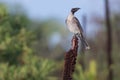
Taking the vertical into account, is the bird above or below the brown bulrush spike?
above

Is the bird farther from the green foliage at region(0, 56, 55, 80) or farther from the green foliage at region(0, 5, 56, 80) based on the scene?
the green foliage at region(0, 56, 55, 80)

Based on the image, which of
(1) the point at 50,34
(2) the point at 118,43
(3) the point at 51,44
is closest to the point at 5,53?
(2) the point at 118,43

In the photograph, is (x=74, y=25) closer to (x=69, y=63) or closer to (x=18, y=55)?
(x=69, y=63)

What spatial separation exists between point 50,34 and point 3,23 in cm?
3481

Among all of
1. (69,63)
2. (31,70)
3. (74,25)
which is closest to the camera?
(69,63)

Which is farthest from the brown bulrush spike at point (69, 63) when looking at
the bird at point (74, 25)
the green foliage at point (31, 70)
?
the green foliage at point (31, 70)

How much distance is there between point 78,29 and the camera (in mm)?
6492

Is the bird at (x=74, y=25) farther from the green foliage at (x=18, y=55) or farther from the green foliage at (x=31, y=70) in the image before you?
the green foliage at (x=31, y=70)

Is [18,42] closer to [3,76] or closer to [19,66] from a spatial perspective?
[19,66]

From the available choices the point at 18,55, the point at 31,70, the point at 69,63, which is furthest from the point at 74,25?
the point at 18,55

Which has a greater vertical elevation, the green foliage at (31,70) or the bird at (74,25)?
the bird at (74,25)

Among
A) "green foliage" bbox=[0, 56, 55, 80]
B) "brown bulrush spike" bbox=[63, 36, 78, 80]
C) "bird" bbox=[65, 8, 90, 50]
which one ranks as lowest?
"green foliage" bbox=[0, 56, 55, 80]

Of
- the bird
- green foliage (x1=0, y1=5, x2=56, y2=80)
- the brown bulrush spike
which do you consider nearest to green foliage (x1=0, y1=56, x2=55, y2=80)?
green foliage (x1=0, y1=5, x2=56, y2=80)

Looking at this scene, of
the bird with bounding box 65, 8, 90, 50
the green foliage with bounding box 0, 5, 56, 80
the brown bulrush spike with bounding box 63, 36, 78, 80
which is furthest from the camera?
the green foliage with bounding box 0, 5, 56, 80
